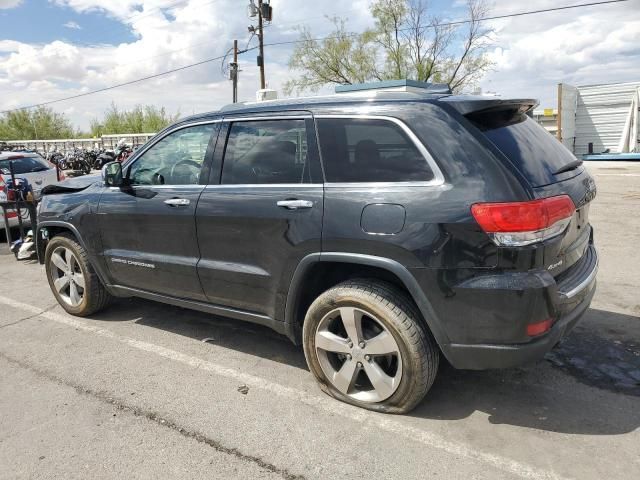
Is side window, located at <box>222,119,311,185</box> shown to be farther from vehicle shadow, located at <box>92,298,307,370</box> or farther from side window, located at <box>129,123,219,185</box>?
vehicle shadow, located at <box>92,298,307,370</box>

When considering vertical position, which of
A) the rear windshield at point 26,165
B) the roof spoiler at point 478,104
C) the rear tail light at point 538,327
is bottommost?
the rear tail light at point 538,327

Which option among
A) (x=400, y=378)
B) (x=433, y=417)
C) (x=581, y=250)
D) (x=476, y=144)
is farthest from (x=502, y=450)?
(x=476, y=144)

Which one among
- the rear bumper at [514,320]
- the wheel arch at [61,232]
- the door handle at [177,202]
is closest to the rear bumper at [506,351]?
the rear bumper at [514,320]

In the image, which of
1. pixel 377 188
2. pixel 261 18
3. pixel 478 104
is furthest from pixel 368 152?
pixel 261 18

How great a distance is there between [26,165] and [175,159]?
25.6 ft

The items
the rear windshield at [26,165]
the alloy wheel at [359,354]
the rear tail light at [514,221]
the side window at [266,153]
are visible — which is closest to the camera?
the rear tail light at [514,221]

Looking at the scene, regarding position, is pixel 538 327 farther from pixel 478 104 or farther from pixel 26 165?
pixel 26 165

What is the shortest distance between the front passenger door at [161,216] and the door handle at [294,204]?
80cm

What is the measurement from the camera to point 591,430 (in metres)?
2.82

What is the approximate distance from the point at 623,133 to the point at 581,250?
2170cm

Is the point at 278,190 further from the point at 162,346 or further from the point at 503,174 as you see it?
the point at 162,346

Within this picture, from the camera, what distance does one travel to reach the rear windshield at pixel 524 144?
272 cm

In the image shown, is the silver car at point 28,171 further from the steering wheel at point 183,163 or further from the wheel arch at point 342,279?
the wheel arch at point 342,279

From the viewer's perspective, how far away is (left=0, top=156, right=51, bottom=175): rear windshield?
9.76 m
